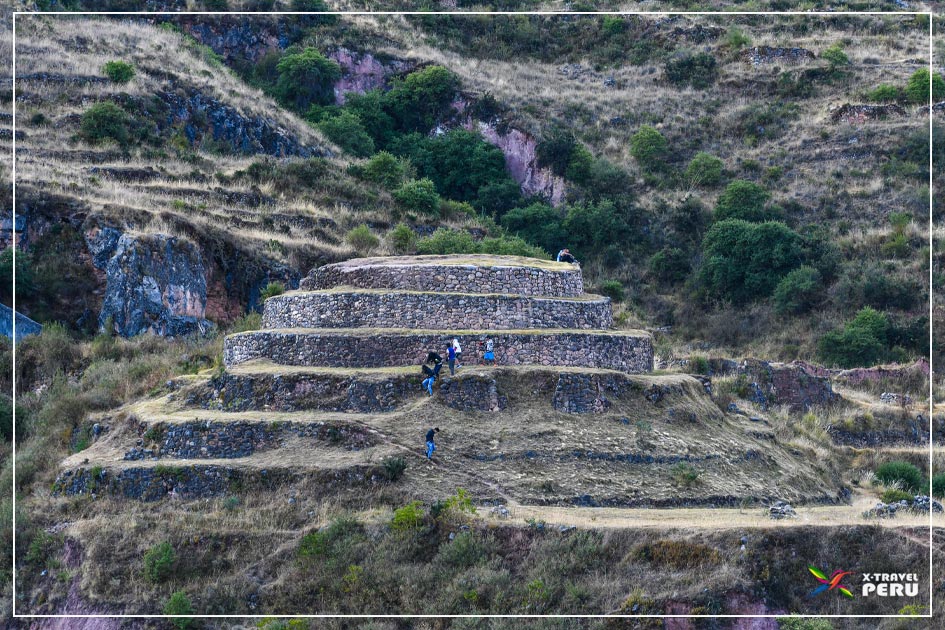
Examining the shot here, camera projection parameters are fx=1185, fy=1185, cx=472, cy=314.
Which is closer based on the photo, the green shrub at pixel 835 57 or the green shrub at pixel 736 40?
the green shrub at pixel 835 57

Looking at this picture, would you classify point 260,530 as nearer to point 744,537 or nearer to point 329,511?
point 329,511

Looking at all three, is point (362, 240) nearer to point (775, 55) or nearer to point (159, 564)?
point (159, 564)

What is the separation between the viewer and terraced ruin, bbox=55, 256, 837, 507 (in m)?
23.0

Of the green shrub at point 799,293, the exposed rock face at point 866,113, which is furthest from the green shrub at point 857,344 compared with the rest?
the exposed rock face at point 866,113

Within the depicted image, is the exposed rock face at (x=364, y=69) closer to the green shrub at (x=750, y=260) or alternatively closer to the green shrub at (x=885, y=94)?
the green shrub at (x=750, y=260)

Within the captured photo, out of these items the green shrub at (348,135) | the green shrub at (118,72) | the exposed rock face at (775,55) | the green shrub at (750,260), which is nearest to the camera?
the green shrub at (750,260)

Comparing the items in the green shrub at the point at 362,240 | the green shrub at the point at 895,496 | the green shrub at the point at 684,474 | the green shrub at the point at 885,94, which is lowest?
the green shrub at the point at 895,496

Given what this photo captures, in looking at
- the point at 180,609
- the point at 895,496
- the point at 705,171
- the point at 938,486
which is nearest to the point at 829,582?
the point at 895,496

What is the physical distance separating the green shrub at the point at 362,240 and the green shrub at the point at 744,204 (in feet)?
→ 64.5

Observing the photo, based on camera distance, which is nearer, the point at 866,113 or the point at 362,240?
the point at 362,240

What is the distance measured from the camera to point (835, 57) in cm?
6525

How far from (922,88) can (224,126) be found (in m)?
35.5

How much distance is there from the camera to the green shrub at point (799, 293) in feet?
157

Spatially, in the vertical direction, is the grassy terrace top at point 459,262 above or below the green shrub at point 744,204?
below
